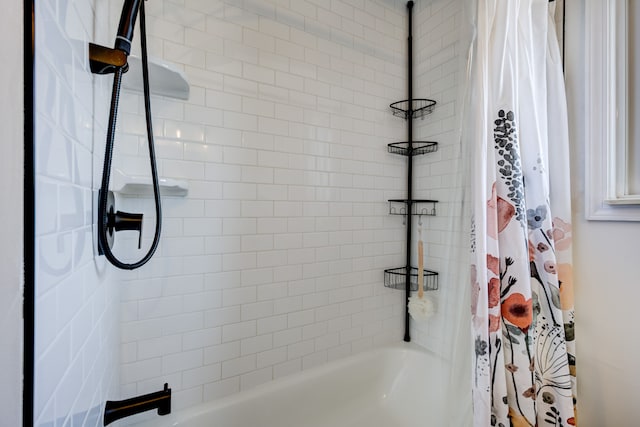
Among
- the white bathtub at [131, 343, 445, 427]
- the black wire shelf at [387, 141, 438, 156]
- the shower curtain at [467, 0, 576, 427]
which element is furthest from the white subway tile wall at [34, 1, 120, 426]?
the black wire shelf at [387, 141, 438, 156]

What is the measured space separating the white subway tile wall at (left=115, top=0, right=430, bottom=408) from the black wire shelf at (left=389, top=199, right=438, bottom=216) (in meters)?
0.07

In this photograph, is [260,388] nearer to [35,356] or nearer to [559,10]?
[35,356]

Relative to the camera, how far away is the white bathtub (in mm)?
1351

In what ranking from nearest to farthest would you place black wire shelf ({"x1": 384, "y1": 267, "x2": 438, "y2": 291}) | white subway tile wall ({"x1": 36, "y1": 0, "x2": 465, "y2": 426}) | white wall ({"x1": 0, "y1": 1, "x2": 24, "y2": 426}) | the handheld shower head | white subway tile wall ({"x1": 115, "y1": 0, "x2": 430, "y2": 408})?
white wall ({"x1": 0, "y1": 1, "x2": 24, "y2": 426}) → the handheld shower head → white subway tile wall ({"x1": 36, "y1": 0, "x2": 465, "y2": 426}) → white subway tile wall ({"x1": 115, "y1": 0, "x2": 430, "y2": 408}) → black wire shelf ({"x1": 384, "y1": 267, "x2": 438, "y2": 291})

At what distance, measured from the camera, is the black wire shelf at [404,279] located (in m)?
1.81

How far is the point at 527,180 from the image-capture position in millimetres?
1050

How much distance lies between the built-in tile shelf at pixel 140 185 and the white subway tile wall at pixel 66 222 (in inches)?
11.5

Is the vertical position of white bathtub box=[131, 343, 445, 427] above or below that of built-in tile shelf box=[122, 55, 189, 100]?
below

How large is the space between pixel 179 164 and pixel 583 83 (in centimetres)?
166

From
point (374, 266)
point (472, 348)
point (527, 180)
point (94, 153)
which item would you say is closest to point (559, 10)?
point (527, 180)

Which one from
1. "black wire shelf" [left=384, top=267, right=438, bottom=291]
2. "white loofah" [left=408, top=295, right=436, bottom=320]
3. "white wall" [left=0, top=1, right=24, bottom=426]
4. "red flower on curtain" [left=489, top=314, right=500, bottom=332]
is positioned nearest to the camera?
"white wall" [left=0, top=1, right=24, bottom=426]

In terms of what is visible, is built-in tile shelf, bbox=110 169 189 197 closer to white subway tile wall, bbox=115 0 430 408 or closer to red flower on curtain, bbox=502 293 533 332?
white subway tile wall, bbox=115 0 430 408

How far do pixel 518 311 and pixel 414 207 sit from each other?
1023mm

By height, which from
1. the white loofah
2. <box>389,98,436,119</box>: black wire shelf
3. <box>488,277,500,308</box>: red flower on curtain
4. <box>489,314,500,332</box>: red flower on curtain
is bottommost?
the white loofah
